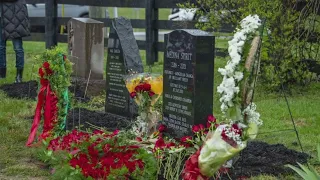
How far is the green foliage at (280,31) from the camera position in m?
9.53

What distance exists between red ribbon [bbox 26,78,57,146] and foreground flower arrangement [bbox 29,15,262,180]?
0.18 feet

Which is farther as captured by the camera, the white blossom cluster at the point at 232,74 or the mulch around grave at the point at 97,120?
the mulch around grave at the point at 97,120

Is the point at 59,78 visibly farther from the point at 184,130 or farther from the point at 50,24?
the point at 50,24

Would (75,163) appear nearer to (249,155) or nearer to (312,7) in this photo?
(249,155)

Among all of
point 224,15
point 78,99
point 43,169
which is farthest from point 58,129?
point 224,15

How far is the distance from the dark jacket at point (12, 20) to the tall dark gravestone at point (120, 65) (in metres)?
2.80

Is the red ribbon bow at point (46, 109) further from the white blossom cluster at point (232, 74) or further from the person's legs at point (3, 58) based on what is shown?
the person's legs at point (3, 58)

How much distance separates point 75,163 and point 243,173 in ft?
4.88

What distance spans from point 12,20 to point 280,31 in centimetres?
446

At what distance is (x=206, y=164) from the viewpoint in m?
4.36

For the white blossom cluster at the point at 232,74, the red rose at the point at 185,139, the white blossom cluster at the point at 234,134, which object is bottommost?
the red rose at the point at 185,139

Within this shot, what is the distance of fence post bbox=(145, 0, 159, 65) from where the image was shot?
1395 cm

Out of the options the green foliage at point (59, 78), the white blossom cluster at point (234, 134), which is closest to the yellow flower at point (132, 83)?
the green foliage at point (59, 78)

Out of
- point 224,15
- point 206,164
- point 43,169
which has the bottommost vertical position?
point 43,169
